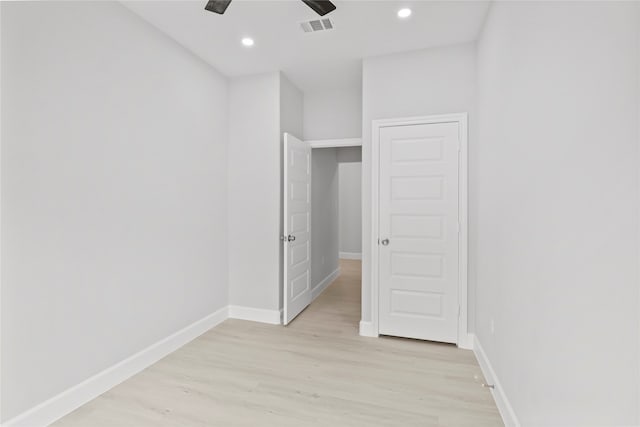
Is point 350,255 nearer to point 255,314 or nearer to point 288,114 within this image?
point 255,314

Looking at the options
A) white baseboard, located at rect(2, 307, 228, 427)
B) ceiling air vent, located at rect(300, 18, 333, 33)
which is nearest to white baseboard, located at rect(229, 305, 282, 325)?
white baseboard, located at rect(2, 307, 228, 427)

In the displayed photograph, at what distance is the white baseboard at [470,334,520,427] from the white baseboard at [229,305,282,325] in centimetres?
206

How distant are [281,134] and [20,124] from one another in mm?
2272

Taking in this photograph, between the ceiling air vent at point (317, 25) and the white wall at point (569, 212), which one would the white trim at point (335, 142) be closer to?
the ceiling air vent at point (317, 25)

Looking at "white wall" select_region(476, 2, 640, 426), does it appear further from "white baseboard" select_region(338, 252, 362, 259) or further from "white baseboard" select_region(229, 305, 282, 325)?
"white baseboard" select_region(338, 252, 362, 259)

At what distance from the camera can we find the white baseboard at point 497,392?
1841 millimetres

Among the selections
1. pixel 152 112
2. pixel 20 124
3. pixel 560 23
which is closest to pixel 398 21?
pixel 560 23

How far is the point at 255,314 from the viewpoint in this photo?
371 centimetres

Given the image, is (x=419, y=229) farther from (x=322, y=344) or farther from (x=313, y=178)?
(x=313, y=178)

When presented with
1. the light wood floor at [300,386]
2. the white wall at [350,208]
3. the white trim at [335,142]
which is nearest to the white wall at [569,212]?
the light wood floor at [300,386]

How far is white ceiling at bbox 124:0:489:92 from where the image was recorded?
245 centimetres

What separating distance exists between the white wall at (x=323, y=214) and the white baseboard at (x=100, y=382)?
1973 mm

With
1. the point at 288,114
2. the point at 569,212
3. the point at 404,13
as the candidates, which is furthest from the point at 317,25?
the point at 569,212

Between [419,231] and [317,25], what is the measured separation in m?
2.07
